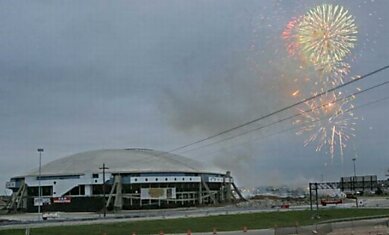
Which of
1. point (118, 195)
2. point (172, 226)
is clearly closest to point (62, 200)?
point (118, 195)

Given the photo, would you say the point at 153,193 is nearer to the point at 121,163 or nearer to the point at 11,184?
the point at 121,163

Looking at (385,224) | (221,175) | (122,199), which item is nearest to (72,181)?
(122,199)

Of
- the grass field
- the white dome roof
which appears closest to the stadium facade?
A: the white dome roof

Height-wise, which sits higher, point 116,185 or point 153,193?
point 116,185

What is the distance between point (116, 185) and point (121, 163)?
34.0 feet

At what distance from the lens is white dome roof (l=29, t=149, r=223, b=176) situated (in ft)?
404

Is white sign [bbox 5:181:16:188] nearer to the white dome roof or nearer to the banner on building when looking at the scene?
the white dome roof

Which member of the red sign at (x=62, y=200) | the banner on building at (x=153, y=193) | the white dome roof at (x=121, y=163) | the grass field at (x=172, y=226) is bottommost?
the grass field at (x=172, y=226)

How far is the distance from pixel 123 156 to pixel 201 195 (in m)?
23.7

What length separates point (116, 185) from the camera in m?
119

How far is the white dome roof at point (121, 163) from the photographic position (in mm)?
123062

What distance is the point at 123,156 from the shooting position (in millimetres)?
136500

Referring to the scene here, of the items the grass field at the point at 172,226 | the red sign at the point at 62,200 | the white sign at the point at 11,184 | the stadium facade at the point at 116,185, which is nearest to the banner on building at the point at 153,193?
the stadium facade at the point at 116,185

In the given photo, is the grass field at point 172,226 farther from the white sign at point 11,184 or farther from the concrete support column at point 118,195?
the white sign at point 11,184
